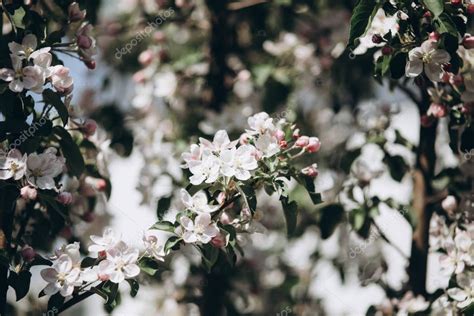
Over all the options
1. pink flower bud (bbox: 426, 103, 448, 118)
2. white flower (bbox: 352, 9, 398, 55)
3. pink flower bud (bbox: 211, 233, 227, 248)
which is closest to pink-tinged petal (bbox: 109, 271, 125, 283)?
pink flower bud (bbox: 211, 233, 227, 248)

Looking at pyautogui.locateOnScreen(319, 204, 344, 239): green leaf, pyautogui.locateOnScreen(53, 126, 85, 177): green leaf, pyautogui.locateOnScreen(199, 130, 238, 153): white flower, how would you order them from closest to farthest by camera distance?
pyautogui.locateOnScreen(199, 130, 238, 153): white flower < pyautogui.locateOnScreen(53, 126, 85, 177): green leaf < pyautogui.locateOnScreen(319, 204, 344, 239): green leaf

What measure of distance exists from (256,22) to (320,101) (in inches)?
29.9

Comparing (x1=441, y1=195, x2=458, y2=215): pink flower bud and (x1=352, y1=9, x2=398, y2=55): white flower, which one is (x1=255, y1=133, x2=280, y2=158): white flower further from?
(x1=441, y1=195, x2=458, y2=215): pink flower bud

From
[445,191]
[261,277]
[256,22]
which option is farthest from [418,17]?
[261,277]

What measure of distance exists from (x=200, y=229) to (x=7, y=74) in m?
0.56

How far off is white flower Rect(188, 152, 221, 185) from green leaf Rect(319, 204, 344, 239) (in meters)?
0.75

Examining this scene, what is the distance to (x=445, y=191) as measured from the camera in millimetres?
2457

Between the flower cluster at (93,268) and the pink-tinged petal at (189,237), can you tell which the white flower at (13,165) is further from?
the pink-tinged petal at (189,237)

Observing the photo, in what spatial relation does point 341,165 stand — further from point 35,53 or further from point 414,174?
point 35,53

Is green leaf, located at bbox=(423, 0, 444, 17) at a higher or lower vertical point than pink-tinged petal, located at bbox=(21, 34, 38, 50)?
higher

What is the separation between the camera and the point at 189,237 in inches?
71.4

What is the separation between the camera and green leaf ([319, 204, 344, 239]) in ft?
8.23

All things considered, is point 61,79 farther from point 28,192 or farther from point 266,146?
point 266,146

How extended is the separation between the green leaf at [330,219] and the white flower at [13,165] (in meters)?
1.00
